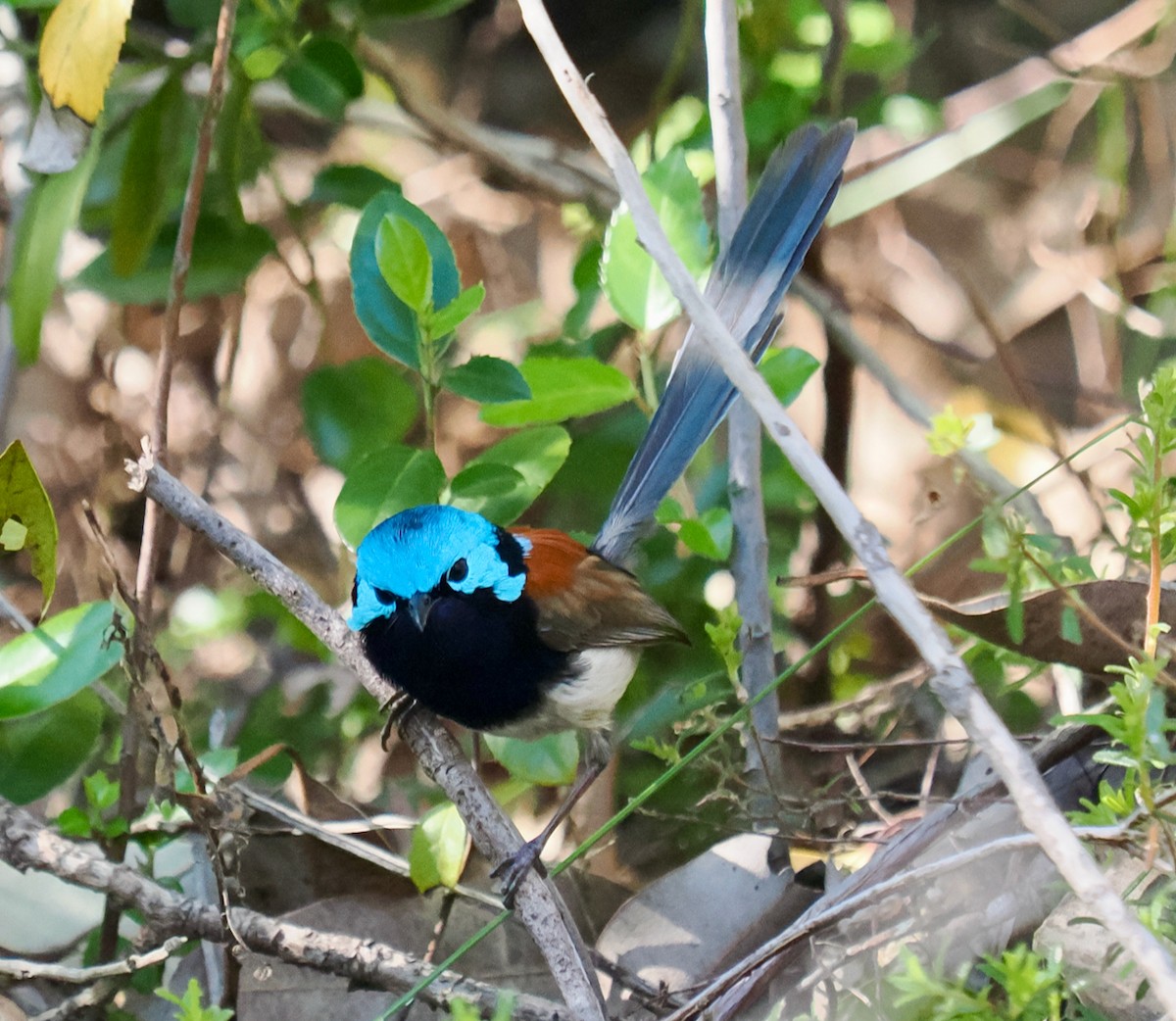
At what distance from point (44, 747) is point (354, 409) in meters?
1.11

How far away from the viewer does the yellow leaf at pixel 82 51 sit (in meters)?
2.51

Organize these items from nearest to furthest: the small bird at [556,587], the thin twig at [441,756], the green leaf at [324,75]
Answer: the thin twig at [441,756]
the small bird at [556,587]
the green leaf at [324,75]

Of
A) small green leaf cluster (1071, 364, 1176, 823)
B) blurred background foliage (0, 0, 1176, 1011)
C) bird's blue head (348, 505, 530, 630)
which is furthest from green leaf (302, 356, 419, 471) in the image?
small green leaf cluster (1071, 364, 1176, 823)

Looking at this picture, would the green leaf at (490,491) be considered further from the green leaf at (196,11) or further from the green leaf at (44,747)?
the green leaf at (196,11)

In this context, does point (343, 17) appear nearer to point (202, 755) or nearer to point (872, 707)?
point (202, 755)

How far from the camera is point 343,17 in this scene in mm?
3609

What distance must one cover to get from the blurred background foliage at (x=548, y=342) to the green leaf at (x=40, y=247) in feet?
0.04

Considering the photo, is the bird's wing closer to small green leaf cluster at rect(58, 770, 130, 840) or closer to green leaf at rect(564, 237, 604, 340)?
green leaf at rect(564, 237, 604, 340)

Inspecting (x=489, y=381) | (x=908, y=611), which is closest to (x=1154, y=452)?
(x=908, y=611)

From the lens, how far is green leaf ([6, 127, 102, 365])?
2875mm

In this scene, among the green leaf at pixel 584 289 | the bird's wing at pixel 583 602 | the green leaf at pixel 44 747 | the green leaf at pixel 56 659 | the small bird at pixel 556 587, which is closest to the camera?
the green leaf at pixel 56 659

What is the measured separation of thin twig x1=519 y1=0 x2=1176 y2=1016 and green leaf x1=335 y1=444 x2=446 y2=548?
38.4 inches

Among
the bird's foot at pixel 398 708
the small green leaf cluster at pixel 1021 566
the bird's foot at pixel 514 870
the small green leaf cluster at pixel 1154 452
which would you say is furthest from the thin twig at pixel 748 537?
the small green leaf cluster at pixel 1154 452

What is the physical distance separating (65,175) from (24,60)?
83 centimetres
